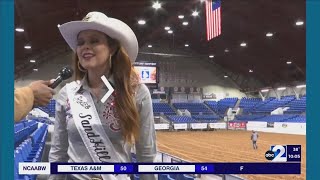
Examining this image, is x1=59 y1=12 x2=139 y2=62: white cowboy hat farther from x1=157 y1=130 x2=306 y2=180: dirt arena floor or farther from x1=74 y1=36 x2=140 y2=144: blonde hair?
x1=157 y1=130 x2=306 y2=180: dirt arena floor

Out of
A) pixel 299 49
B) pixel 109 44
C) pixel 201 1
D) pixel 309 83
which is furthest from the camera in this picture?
pixel 201 1

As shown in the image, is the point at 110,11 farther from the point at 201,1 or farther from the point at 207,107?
the point at 207,107

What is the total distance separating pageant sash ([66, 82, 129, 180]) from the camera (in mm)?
937

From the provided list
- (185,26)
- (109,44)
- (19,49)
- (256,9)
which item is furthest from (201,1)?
(109,44)

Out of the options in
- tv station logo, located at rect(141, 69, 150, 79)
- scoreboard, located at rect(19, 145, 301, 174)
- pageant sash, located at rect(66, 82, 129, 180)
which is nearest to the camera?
pageant sash, located at rect(66, 82, 129, 180)

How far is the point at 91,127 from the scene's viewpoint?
0.95 m

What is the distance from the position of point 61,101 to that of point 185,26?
1.28 meters

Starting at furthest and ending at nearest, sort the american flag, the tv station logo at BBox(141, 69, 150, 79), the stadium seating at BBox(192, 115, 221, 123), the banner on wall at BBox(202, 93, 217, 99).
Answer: the stadium seating at BBox(192, 115, 221, 123) → the banner on wall at BBox(202, 93, 217, 99) → the american flag → the tv station logo at BBox(141, 69, 150, 79)

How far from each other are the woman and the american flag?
1039 mm

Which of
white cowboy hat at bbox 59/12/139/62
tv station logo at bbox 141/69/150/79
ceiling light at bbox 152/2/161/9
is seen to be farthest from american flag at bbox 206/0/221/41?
white cowboy hat at bbox 59/12/139/62

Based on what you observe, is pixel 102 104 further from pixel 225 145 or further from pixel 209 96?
pixel 225 145

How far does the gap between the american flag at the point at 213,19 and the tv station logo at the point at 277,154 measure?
68cm

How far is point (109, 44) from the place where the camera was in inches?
37.5

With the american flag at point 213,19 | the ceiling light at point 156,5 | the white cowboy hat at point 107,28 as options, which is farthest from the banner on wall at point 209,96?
the white cowboy hat at point 107,28
